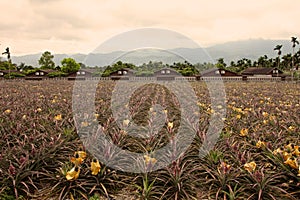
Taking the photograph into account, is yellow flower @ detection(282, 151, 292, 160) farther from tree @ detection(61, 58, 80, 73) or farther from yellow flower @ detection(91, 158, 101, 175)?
tree @ detection(61, 58, 80, 73)

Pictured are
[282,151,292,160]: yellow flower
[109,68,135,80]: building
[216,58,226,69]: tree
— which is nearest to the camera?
[282,151,292,160]: yellow flower

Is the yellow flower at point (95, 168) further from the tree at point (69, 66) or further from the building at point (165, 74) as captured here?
the tree at point (69, 66)

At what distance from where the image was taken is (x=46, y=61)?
85.8 metres

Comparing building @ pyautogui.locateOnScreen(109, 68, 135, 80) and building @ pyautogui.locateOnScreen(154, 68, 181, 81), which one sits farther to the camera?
building @ pyautogui.locateOnScreen(109, 68, 135, 80)

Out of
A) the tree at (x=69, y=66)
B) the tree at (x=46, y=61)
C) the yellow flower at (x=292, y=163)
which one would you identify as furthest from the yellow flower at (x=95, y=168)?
the tree at (x=46, y=61)

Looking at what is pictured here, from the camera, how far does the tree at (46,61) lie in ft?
279

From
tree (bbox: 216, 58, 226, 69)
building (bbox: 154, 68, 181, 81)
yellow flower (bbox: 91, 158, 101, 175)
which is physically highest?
tree (bbox: 216, 58, 226, 69)

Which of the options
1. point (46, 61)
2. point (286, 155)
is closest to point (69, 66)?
point (46, 61)

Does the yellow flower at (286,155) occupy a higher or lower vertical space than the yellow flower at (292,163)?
higher

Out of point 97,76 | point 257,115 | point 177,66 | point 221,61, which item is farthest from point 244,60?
point 257,115

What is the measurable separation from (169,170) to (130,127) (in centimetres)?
233

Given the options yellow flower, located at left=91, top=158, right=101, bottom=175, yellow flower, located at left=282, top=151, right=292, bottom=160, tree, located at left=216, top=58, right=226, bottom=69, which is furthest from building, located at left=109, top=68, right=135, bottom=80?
yellow flower, located at left=91, top=158, right=101, bottom=175

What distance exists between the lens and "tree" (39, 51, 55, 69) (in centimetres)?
8506

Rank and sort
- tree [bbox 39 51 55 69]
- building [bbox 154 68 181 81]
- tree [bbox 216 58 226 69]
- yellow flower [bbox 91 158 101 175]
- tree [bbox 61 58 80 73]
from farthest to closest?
tree [bbox 39 51 55 69], tree [bbox 61 58 80 73], tree [bbox 216 58 226 69], building [bbox 154 68 181 81], yellow flower [bbox 91 158 101 175]
